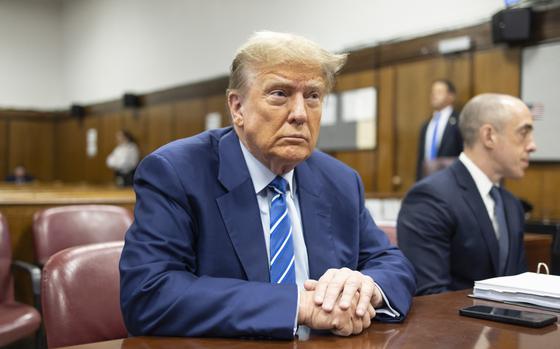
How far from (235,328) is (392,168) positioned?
22.1 feet

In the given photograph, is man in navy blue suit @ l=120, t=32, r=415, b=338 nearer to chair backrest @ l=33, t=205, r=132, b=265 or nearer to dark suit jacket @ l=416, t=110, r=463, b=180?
chair backrest @ l=33, t=205, r=132, b=265

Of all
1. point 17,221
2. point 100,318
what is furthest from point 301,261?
point 17,221

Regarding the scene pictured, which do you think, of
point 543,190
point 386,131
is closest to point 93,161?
point 386,131

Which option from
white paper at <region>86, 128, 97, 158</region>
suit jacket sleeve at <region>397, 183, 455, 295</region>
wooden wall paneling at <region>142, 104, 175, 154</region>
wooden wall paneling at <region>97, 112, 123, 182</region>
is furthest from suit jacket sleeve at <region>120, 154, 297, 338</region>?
white paper at <region>86, 128, 97, 158</region>

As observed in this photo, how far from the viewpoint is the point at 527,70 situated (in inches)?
252

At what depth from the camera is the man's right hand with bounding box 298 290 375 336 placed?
52.6 inches

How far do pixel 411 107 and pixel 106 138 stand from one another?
8.39 m

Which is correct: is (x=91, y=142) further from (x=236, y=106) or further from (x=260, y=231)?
(x=260, y=231)

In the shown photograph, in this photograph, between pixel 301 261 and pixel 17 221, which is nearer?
pixel 301 261

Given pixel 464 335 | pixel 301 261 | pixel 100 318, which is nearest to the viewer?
pixel 464 335

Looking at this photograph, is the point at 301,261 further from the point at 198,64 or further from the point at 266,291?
the point at 198,64

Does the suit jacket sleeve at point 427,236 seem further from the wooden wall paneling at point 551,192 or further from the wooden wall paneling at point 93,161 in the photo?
the wooden wall paneling at point 93,161

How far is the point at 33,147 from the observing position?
1585 cm

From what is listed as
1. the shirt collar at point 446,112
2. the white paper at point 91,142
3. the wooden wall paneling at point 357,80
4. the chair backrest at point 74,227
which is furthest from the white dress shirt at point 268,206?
the white paper at point 91,142
